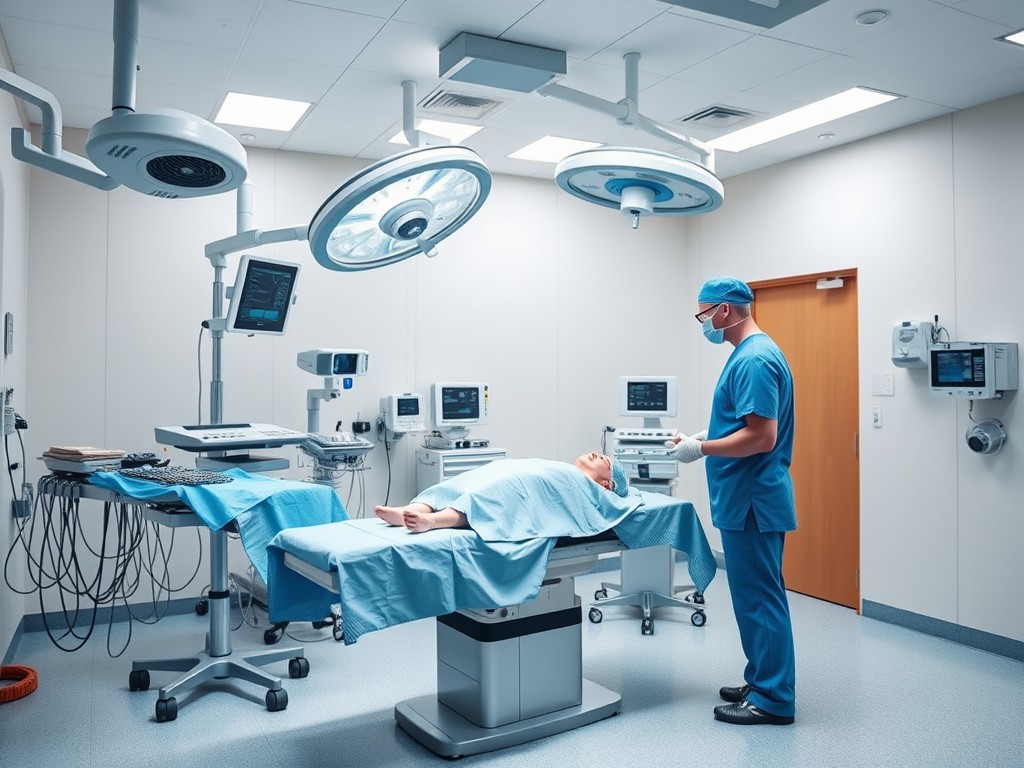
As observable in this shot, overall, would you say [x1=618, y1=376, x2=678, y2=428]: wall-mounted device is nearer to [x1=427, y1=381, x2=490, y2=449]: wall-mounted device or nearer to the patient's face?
[x1=427, y1=381, x2=490, y2=449]: wall-mounted device

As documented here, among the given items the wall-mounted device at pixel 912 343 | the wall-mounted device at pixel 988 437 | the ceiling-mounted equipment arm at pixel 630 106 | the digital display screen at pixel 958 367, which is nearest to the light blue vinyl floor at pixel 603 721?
the wall-mounted device at pixel 988 437

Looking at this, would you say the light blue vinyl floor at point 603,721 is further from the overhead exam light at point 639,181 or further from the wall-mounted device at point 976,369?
the overhead exam light at point 639,181

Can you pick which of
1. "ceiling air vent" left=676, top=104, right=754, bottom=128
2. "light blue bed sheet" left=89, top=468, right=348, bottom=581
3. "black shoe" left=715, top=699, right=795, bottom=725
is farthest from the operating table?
"ceiling air vent" left=676, top=104, right=754, bottom=128

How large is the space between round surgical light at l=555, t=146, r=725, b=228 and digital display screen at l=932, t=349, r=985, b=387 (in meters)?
1.73

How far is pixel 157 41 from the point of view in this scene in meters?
3.28

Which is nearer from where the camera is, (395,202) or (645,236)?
(395,202)

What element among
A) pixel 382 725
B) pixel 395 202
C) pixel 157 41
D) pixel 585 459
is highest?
pixel 157 41

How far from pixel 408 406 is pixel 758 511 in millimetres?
2348

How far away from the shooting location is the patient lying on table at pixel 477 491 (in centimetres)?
271

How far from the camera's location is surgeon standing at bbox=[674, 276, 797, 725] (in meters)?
2.96

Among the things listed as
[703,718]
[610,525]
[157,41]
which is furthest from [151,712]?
[157,41]

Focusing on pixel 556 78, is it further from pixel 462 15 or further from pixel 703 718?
pixel 703 718

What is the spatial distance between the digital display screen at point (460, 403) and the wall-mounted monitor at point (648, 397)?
869 millimetres

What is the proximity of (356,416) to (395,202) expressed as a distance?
105 inches
